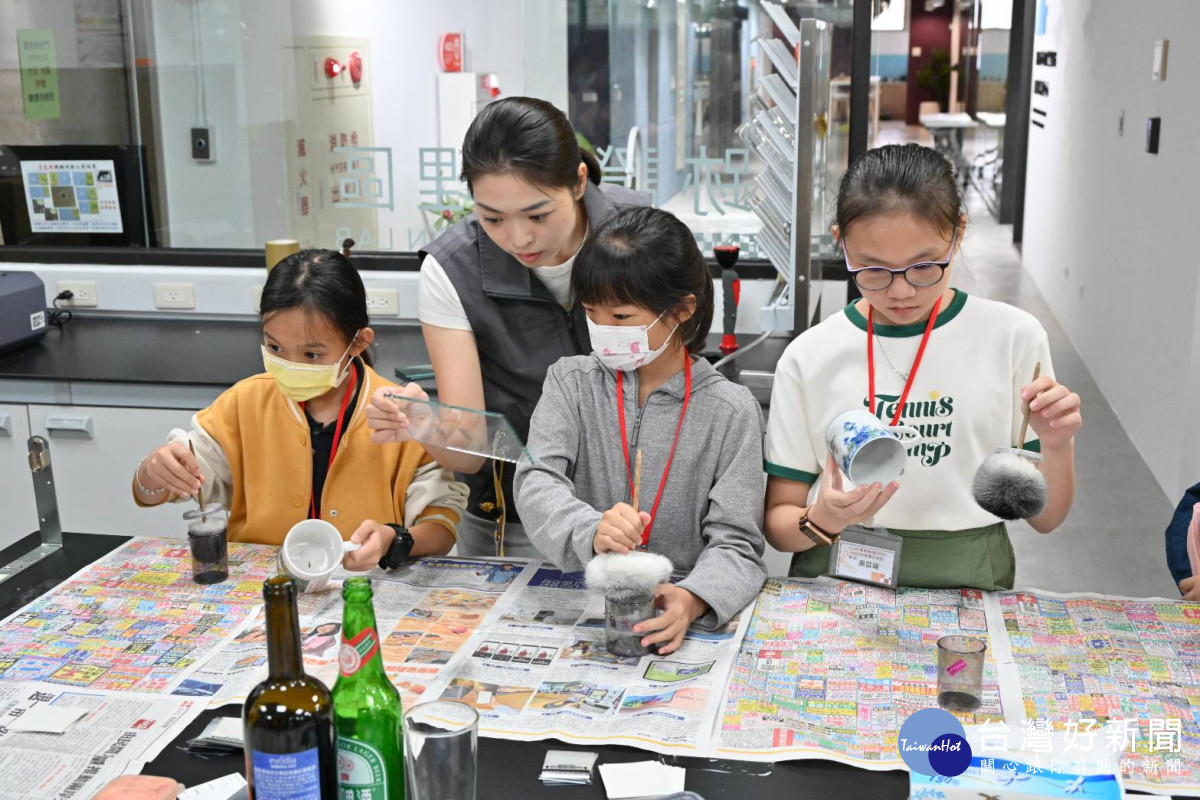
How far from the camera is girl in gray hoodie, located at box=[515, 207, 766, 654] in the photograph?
169 cm

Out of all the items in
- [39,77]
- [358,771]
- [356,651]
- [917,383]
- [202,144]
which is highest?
[39,77]

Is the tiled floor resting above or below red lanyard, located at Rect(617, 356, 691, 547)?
below

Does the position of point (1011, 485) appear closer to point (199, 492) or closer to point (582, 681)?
point (582, 681)

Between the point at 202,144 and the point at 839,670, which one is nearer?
the point at 839,670

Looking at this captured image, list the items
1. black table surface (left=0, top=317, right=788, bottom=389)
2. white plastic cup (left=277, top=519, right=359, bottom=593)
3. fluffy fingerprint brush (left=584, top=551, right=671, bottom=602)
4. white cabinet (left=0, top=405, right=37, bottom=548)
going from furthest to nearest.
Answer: white cabinet (left=0, top=405, right=37, bottom=548)
black table surface (left=0, top=317, right=788, bottom=389)
white plastic cup (left=277, top=519, right=359, bottom=593)
fluffy fingerprint brush (left=584, top=551, right=671, bottom=602)

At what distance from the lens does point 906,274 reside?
5.40ft

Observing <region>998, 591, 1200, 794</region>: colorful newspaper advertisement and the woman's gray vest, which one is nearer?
<region>998, 591, 1200, 794</region>: colorful newspaper advertisement

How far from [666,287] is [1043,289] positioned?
23.1 feet

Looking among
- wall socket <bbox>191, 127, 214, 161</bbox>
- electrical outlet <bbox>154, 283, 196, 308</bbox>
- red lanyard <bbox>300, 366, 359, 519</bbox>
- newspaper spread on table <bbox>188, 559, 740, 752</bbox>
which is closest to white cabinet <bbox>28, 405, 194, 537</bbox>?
electrical outlet <bbox>154, 283, 196, 308</bbox>

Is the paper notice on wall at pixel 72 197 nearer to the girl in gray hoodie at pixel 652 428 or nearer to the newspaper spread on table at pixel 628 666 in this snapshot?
the newspaper spread on table at pixel 628 666

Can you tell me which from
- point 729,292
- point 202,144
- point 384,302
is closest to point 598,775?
point 729,292

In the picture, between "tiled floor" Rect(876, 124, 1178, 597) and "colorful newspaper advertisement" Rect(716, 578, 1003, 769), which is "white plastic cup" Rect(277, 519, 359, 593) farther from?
"tiled floor" Rect(876, 124, 1178, 597)

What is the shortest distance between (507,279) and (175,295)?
2.07 metres

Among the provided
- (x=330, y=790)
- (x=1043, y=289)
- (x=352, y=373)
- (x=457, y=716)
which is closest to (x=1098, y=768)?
(x=457, y=716)
